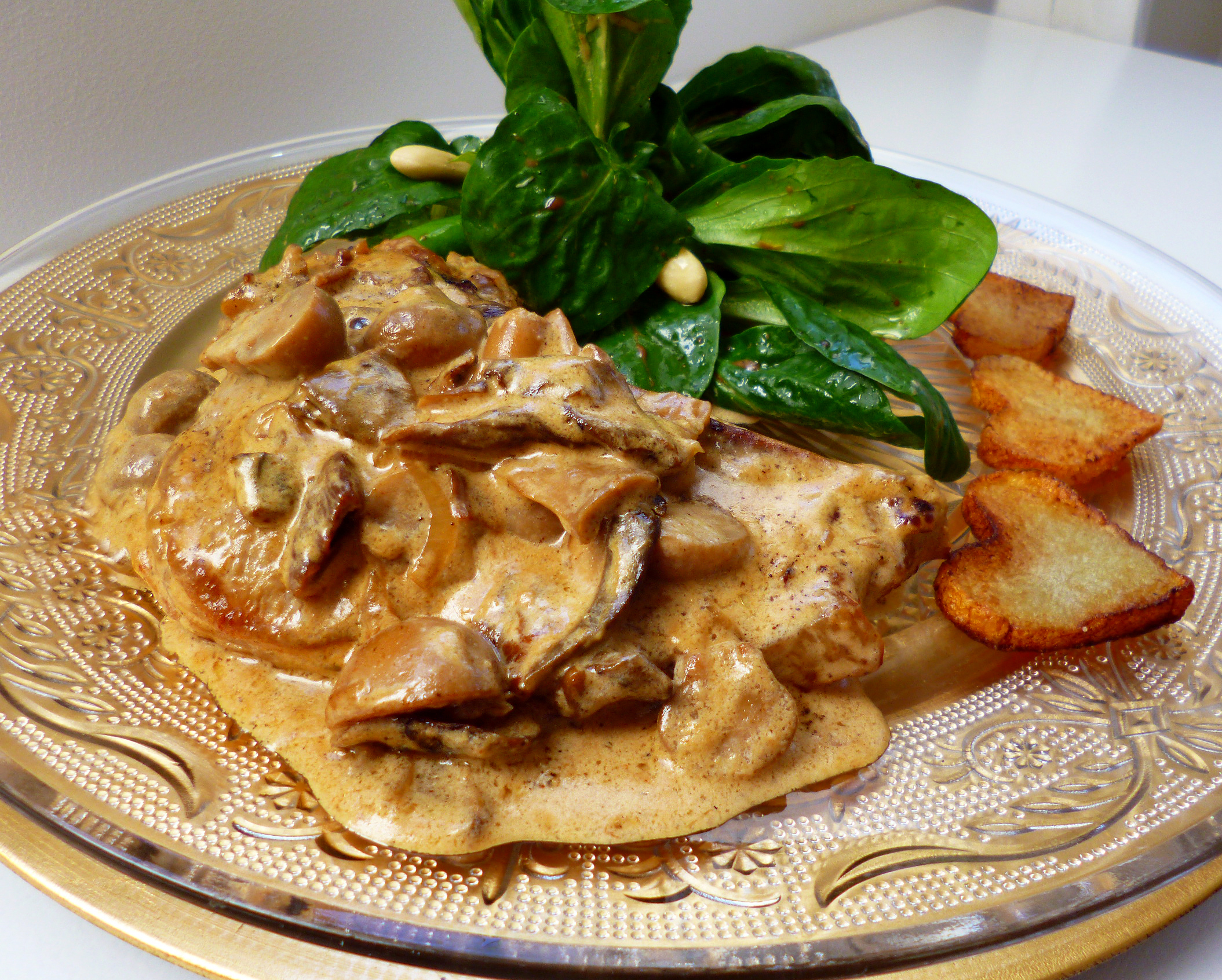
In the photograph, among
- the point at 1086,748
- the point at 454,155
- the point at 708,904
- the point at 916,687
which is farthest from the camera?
the point at 454,155

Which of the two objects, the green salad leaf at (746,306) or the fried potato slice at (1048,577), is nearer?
the fried potato slice at (1048,577)

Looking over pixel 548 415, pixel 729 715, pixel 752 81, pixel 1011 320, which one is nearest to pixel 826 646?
pixel 729 715

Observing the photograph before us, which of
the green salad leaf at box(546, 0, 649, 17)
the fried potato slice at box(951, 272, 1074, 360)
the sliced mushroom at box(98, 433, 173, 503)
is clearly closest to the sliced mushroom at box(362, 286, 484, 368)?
the sliced mushroom at box(98, 433, 173, 503)

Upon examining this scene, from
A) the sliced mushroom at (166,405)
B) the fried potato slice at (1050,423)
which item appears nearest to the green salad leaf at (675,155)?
the fried potato slice at (1050,423)

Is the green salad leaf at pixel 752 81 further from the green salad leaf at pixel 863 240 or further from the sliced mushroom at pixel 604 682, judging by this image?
the sliced mushroom at pixel 604 682

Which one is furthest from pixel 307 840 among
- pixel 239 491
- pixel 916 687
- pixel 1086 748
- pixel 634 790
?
pixel 1086 748

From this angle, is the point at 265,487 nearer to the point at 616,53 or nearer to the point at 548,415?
the point at 548,415

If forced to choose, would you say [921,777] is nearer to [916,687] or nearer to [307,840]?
[916,687]
